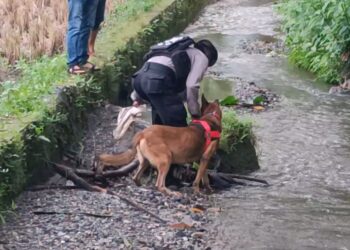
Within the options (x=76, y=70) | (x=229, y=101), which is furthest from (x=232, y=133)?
(x=229, y=101)

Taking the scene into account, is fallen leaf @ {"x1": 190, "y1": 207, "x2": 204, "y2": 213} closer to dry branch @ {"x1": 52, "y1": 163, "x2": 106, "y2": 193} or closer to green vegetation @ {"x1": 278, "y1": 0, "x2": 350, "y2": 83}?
dry branch @ {"x1": 52, "y1": 163, "x2": 106, "y2": 193}

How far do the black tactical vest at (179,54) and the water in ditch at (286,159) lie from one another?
1.14m

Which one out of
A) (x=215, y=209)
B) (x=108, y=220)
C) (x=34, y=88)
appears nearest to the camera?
(x=108, y=220)

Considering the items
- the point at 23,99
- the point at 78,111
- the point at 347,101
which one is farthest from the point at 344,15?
the point at 23,99

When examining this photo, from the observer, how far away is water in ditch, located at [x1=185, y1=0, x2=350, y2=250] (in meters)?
7.16

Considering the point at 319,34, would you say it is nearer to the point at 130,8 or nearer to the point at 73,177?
the point at 130,8

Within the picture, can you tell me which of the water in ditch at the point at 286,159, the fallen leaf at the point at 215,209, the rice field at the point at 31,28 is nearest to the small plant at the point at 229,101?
the water in ditch at the point at 286,159

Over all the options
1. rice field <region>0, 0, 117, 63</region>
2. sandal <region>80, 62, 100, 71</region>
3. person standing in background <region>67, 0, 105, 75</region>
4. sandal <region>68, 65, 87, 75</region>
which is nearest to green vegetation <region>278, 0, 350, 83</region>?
rice field <region>0, 0, 117, 63</region>

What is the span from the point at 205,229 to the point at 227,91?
595 cm

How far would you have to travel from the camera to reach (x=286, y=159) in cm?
973

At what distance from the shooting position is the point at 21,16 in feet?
43.1

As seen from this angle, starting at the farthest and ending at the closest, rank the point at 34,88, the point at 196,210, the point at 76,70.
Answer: the point at 76,70 → the point at 34,88 → the point at 196,210

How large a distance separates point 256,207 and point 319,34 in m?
6.13

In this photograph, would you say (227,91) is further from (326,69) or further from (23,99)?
(23,99)
